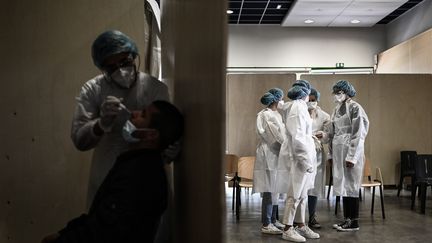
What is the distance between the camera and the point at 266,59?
953cm

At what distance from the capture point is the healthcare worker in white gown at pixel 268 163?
4.62 metres

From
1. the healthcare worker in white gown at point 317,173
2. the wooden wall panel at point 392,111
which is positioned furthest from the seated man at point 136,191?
the wooden wall panel at point 392,111

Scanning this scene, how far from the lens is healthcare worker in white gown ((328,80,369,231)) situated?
4.54 meters

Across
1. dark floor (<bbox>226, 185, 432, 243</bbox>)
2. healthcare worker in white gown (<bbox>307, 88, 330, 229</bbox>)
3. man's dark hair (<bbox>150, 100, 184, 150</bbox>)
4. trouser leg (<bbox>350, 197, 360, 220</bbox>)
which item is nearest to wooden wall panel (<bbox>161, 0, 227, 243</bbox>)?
man's dark hair (<bbox>150, 100, 184, 150</bbox>)

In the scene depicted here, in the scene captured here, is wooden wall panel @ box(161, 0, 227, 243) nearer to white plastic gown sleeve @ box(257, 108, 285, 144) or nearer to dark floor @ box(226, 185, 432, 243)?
dark floor @ box(226, 185, 432, 243)

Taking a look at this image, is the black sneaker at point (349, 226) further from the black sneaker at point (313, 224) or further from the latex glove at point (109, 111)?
the latex glove at point (109, 111)

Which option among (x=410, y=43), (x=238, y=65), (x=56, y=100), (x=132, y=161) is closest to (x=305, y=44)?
(x=238, y=65)

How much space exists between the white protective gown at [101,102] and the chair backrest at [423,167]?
5.04 m

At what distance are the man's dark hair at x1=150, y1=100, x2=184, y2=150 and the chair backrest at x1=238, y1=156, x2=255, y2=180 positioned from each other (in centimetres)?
393

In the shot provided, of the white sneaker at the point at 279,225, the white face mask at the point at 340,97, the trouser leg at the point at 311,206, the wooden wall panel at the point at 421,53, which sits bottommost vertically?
the white sneaker at the point at 279,225

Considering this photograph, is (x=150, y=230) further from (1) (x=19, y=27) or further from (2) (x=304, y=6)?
(2) (x=304, y=6)

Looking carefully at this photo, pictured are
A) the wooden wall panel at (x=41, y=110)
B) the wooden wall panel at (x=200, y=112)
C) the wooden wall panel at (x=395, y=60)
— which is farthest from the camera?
the wooden wall panel at (x=395, y=60)

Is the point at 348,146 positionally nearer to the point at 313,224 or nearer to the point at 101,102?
the point at 313,224

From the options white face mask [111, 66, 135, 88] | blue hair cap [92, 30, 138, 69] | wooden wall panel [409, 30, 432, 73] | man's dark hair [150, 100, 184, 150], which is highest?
wooden wall panel [409, 30, 432, 73]
